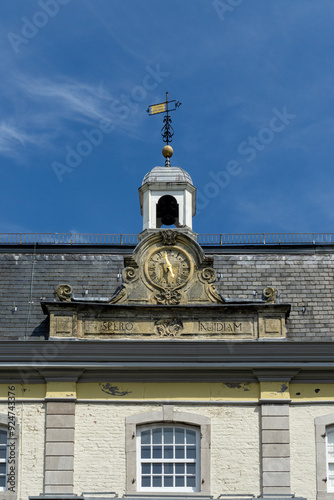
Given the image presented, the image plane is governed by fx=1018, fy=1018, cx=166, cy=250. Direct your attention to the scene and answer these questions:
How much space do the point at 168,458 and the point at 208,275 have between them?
4.92 meters

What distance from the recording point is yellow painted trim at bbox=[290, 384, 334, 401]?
1020 inches

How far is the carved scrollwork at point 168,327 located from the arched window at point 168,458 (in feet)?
7.74

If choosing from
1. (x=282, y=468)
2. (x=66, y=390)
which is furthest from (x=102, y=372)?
(x=282, y=468)

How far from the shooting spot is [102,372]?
2603cm

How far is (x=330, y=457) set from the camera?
25.4 m

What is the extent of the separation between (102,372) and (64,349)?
1.14m

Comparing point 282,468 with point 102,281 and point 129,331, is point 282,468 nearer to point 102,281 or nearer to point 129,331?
point 129,331

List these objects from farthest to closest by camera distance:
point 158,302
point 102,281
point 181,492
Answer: point 102,281 → point 158,302 → point 181,492

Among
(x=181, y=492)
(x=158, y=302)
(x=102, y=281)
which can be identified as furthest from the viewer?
(x=102, y=281)

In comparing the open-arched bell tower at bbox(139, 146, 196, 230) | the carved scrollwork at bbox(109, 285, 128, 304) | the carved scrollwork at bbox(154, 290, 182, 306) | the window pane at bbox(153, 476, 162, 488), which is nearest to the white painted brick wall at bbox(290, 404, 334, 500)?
the window pane at bbox(153, 476, 162, 488)

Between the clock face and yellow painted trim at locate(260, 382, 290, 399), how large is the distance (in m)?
3.46

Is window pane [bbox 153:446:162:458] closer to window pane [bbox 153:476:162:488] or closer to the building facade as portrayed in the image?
the building facade

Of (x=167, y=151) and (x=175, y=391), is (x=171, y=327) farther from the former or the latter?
(x=167, y=151)

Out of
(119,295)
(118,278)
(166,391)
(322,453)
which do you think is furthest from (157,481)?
(118,278)
